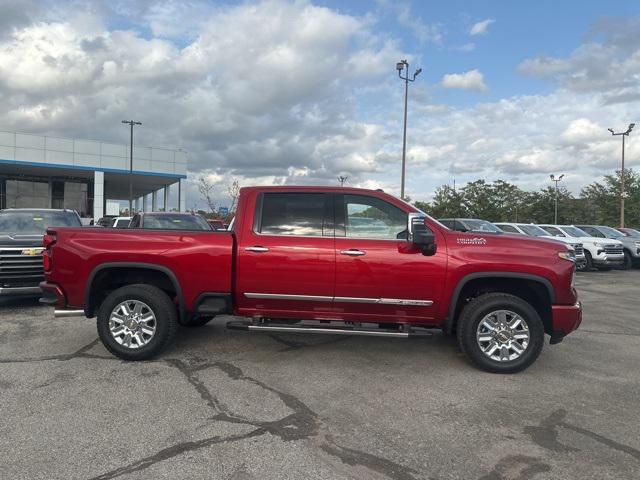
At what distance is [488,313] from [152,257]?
3.66 meters

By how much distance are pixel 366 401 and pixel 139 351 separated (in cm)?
262

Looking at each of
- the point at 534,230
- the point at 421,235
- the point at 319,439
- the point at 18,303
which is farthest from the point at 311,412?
the point at 534,230

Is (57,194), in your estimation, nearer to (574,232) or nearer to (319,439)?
(574,232)

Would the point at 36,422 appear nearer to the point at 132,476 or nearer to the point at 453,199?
the point at 132,476

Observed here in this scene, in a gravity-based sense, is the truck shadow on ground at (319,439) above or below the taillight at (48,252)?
below

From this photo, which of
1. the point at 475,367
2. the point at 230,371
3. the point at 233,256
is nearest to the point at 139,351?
the point at 230,371

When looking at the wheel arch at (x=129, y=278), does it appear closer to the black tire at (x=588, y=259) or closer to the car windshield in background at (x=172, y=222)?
the car windshield in background at (x=172, y=222)

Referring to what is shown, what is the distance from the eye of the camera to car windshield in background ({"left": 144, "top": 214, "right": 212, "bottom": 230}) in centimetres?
1181

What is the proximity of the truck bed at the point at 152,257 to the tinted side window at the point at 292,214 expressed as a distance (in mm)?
464

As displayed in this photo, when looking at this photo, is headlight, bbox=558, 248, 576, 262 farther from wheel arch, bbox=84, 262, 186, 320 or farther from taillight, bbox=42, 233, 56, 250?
taillight, bbox=42, 233, 56, 250

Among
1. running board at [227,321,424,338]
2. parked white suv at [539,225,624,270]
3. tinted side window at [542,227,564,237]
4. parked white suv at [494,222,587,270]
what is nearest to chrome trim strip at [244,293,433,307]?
running board at [227,321,424,338]

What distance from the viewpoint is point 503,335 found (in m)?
5.14

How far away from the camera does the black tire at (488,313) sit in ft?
16.6

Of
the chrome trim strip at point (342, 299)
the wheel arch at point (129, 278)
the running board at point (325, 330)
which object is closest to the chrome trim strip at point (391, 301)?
the chrome trim strip at point (342, 299)
